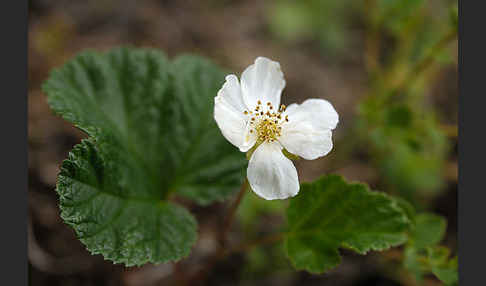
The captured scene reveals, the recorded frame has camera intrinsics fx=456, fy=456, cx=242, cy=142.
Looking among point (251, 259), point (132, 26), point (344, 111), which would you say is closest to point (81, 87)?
point (251, 259)

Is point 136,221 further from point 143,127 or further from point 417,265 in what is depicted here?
point 417,265

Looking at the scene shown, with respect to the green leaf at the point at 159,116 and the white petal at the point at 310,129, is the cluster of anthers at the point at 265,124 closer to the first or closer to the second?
the white petal at the point at 310,129

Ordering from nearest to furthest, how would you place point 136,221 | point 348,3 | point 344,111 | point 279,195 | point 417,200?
point 279,195, point 136,221, point 417,200, point 344,111, point 348,3

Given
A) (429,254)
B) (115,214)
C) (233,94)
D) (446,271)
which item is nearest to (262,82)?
(233,94)

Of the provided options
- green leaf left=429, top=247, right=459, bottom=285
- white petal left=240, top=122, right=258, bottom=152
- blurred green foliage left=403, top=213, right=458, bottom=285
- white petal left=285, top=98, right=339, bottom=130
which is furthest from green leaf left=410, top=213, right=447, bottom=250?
white petal left=240, top=122, right=258, bottom=152

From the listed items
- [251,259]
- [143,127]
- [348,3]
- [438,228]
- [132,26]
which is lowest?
[251,259]

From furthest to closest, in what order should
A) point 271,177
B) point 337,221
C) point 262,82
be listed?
point 337,221 → point 262,82 → point 271,177

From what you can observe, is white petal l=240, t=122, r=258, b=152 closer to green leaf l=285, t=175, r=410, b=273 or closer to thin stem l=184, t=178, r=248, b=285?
thin stem l=184, t=178, r=248, b=285

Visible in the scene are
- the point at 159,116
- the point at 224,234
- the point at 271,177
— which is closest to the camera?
the point at 271,177

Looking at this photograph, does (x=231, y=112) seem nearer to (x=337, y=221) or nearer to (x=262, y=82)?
(x=262, y=82)
